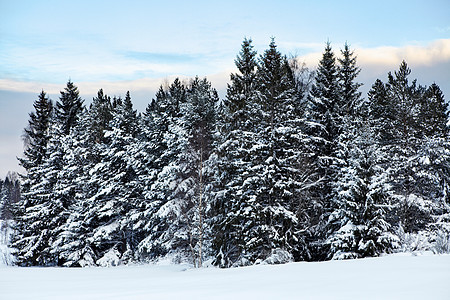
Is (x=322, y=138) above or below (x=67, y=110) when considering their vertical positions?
below

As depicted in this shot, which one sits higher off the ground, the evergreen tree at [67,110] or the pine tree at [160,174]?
the evergreen tree at [67,110]

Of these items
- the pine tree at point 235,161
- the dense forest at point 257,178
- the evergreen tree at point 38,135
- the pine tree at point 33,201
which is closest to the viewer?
the dense forest at point 257,178

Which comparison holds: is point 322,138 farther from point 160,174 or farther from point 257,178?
point 160,174

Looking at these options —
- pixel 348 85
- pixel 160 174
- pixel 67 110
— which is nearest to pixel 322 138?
pixel 348 85

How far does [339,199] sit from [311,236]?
3.78m

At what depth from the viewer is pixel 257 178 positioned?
2305 cm

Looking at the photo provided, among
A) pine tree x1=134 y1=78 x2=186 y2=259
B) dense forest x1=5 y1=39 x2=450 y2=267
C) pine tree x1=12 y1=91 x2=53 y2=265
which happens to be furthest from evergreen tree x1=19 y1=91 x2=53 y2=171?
pine tree x1=134 y1=78 x2=186 y2=259

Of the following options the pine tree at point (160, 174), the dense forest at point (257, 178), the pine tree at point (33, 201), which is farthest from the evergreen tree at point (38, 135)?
the pine tree at point (160, 174)

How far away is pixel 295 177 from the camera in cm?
2438

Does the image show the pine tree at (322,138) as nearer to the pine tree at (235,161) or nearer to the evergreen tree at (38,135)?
the pine tree at (235,161)

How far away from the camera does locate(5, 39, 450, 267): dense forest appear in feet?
71.5

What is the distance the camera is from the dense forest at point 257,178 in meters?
21.8

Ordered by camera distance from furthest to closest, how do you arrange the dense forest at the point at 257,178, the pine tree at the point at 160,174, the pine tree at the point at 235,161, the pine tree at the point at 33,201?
the pine tree at the point at 33,201 → the pine tree at the point at 160,174 → the pine tree at the point at 235,161 → the dense forest at the point at 257,178

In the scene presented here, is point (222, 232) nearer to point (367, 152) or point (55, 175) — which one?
point (367, 152)
